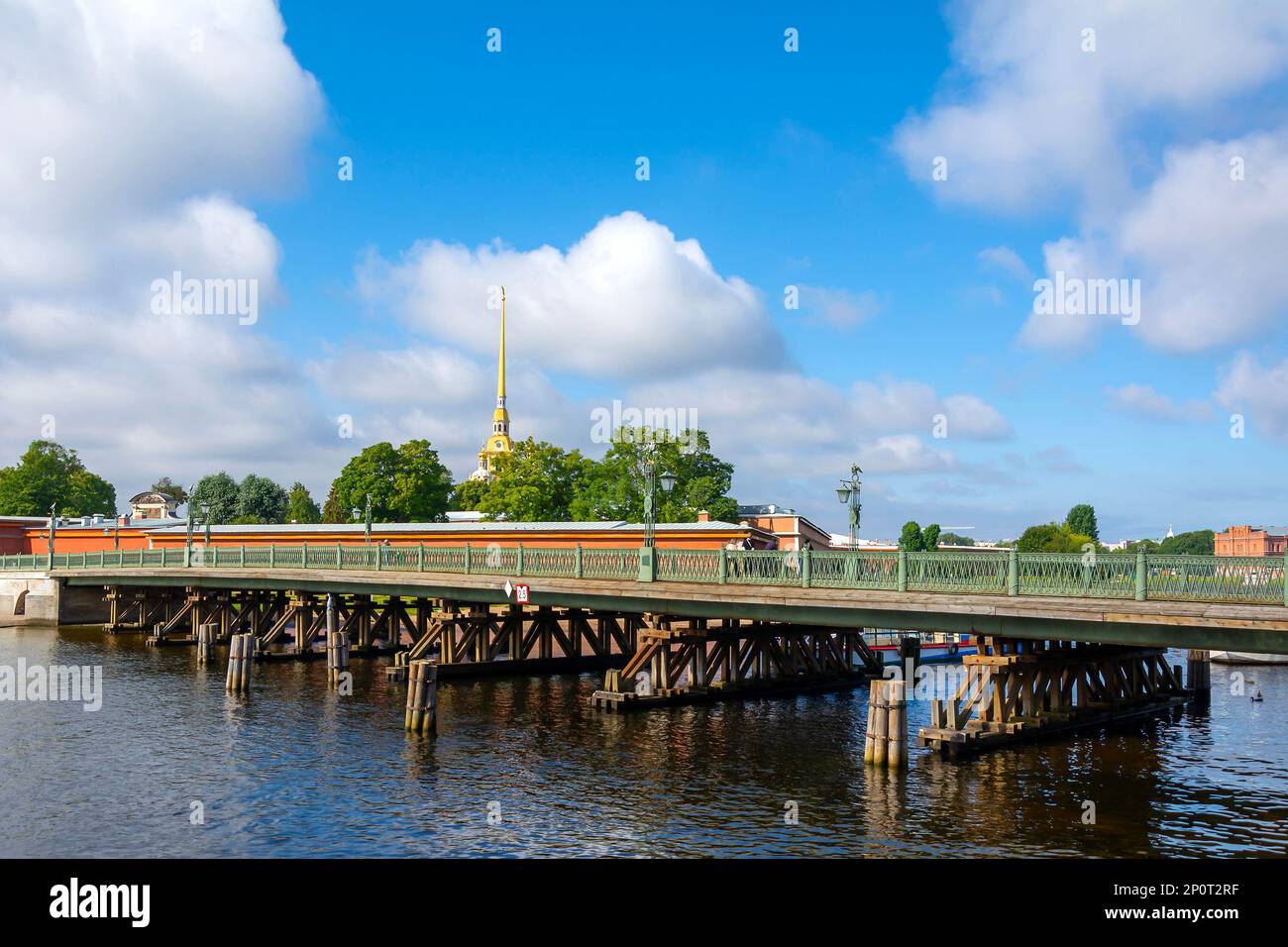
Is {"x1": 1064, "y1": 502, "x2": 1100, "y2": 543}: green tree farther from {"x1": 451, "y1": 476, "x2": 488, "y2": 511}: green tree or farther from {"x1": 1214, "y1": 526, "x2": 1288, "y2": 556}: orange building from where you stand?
{"x1": 451, "y1": 476, "x2": 488, "y2": 511}: green tree

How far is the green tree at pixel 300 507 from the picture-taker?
13925cm

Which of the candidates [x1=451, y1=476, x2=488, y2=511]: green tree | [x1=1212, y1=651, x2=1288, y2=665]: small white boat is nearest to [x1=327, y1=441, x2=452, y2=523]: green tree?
[x1=451, y1=476, x2=488, y2=511]: green tree

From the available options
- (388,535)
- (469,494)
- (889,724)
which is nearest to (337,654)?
(889,724)

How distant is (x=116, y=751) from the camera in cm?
2819

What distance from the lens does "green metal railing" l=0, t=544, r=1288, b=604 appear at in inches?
844

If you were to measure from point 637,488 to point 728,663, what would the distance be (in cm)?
4842

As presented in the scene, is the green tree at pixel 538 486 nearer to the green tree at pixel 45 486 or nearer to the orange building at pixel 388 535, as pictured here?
the orange building at pixel 388 535

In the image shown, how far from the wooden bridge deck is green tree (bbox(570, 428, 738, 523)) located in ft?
143

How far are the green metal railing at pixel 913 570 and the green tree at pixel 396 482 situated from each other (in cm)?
5899

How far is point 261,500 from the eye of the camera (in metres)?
148

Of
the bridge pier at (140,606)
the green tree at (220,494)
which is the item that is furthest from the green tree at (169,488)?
the bridge pier at (140,606)
